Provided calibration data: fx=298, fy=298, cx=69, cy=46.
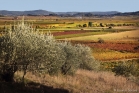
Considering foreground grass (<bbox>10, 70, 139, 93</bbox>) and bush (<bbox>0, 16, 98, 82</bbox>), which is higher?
bush (<bbox>0, 16, 98, 82</bbox>)

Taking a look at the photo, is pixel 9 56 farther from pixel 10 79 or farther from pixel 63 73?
pixel 63 73

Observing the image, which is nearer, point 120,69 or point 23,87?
point 23,87

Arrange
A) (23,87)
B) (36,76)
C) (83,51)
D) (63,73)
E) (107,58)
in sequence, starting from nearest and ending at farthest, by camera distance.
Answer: (23,87) < (36,76) < (63,73) < (83,51) < (107,58)

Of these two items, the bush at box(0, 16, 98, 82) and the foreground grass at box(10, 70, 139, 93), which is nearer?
the bush at box(0, 16, 98, 82)

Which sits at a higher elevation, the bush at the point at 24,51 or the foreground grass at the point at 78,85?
the bush at the point at 24,51

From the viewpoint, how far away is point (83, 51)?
1164 inches

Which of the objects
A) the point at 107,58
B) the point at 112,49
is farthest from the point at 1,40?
the point at 112,49

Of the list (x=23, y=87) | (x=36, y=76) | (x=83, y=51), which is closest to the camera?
(x=23, y=87)

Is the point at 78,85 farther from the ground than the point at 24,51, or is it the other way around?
the point at 24,51

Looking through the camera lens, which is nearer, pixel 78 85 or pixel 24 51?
pixel 24 51

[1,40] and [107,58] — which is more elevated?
[1,40]

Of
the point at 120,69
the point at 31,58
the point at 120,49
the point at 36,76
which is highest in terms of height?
the point at 31,58

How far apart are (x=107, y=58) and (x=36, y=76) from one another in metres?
42.0

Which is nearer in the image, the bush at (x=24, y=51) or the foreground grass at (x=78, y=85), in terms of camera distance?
the bush at (x=24, y=51)
